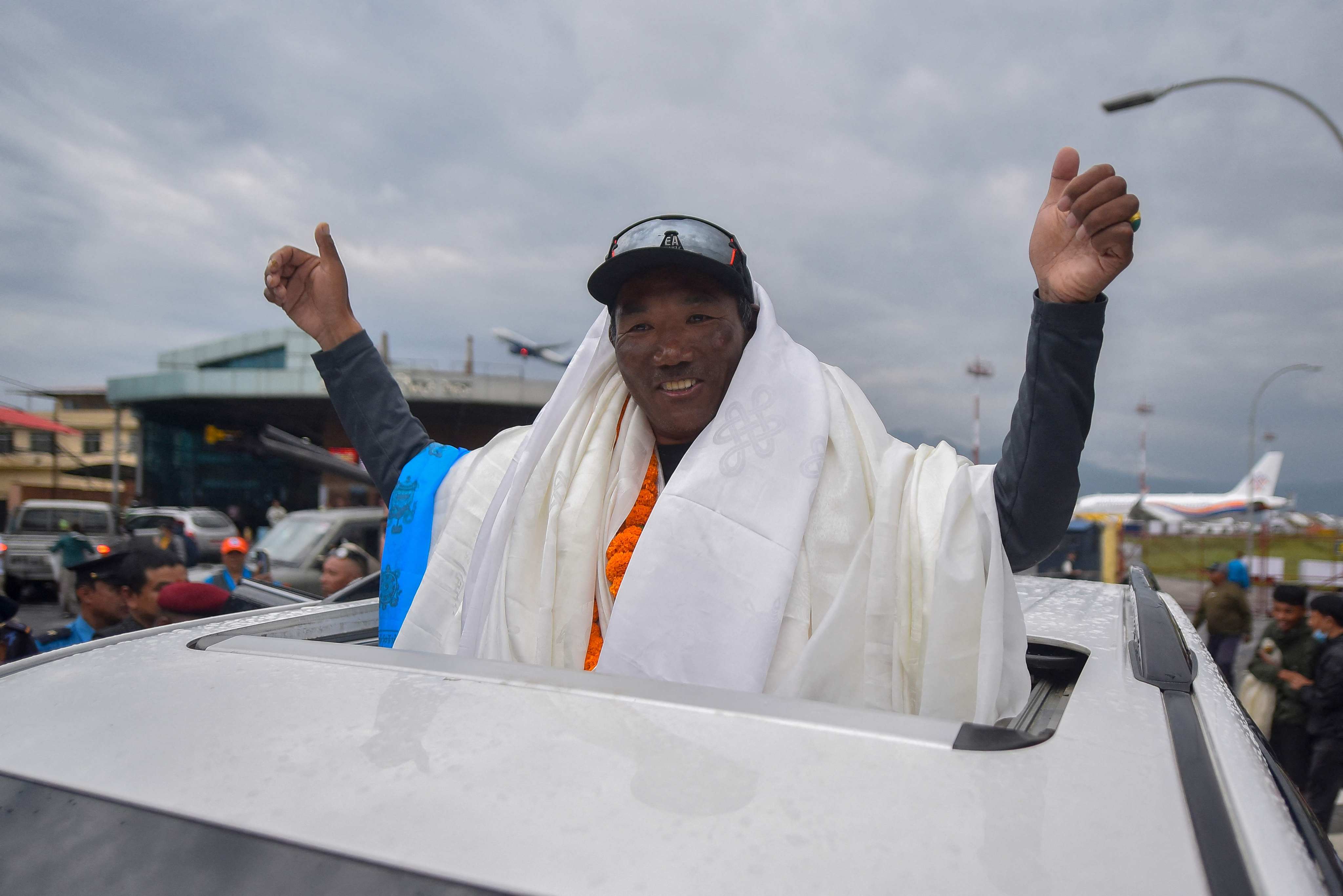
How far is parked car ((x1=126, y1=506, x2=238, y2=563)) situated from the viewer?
1559 centimetres

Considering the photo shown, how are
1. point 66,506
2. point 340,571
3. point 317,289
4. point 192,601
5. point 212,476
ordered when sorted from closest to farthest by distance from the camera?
point 317,289 < point 192,601 < point 340,571 < point 66,506 < point 212,476

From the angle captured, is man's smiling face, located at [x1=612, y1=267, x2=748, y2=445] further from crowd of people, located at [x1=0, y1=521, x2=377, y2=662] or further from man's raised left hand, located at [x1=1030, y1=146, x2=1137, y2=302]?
crowd of people, located at [x1=0, y1=521, x2=377, y2=662]

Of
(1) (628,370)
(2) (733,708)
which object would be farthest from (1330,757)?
(2) (733,708)

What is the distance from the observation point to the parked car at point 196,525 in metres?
15.6

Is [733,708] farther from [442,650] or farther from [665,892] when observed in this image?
[442,650]

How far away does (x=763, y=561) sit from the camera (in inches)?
59.8

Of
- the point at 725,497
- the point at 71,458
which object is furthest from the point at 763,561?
the point at 71,458

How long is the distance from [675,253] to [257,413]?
114 ft

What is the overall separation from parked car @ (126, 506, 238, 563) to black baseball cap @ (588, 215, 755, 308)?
1404cm

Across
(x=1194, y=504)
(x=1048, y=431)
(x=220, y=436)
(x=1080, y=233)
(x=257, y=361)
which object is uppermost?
(x=257, y=361)

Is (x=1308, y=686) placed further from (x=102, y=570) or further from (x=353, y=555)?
(x=102, y=570)

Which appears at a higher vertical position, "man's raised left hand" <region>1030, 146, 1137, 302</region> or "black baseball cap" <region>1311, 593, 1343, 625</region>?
"man's raised left hand" <region>1030, 146, 1137, 302</region>

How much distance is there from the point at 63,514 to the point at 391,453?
1510cm

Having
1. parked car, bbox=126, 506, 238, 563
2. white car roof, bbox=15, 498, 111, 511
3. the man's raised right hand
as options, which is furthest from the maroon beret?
white car roof, bbox=15, 498, 111, 511
